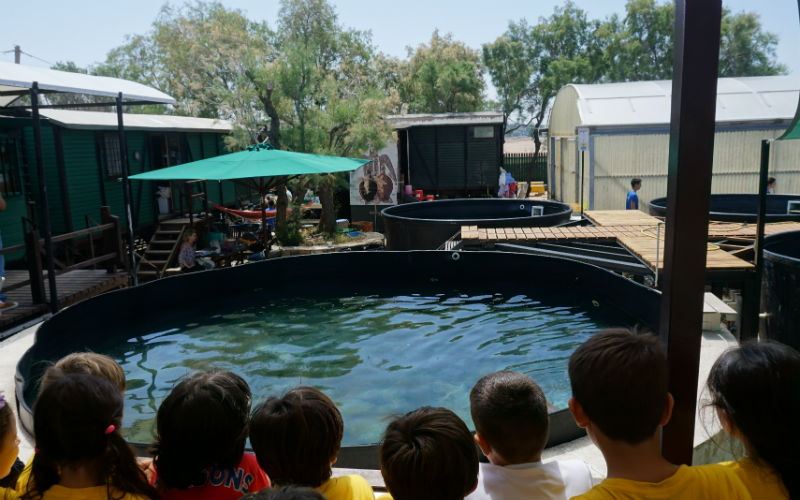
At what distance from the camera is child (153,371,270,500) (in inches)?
85.4

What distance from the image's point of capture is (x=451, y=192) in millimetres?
23438

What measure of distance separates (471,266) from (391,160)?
366 inches

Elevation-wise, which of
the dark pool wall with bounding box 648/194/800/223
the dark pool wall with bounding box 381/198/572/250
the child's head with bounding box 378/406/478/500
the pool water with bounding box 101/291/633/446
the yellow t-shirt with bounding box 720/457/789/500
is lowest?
the pool water with bounding box 101/291/633/446

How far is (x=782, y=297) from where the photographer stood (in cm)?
566

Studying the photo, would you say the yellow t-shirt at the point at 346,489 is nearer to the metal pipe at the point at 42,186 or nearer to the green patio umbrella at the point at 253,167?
the metal pipe at the point at 42,186

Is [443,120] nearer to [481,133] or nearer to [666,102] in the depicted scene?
[481,133]

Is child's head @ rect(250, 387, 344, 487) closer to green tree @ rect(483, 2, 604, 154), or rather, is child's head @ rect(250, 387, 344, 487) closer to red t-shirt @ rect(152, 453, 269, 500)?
red t-shirt @ rect(152, 453, 269, 500)

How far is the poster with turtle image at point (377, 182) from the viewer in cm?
1939

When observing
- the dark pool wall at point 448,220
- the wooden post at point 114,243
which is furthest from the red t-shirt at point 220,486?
the dark pool wall at point 448,220

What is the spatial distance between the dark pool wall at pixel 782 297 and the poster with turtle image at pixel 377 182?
13.9m

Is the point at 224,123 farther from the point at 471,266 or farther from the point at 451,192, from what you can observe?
the point at 471,266

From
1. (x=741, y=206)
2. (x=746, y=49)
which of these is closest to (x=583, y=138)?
(x=741, y=206)

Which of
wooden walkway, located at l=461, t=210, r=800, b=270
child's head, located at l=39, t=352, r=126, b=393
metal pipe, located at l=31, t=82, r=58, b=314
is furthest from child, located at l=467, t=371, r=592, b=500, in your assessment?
metal pipe, located at l=31, t=82, r=58, b=314

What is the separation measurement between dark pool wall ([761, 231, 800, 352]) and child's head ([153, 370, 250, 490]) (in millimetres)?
4991
